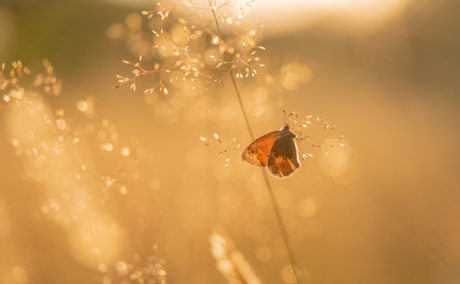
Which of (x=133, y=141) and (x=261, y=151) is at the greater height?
(x=133, y=141)

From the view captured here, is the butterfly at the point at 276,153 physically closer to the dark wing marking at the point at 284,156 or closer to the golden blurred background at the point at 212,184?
the dark wing marking at the point at 284,156

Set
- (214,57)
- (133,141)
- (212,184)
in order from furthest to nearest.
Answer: (212,184) → (133,141) → (214,57)

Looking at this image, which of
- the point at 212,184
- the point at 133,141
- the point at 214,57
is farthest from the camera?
the point at 212,184

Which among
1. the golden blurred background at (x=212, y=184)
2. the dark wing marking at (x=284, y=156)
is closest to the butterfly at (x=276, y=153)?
the dark wing marking at (x=284, y=156)

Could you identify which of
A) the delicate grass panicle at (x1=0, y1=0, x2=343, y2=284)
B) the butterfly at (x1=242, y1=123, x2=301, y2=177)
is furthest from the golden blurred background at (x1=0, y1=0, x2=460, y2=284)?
the butterfly at (x1=242, y1=123, x2=301, y2=177)

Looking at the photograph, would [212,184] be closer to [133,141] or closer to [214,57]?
[133,141]

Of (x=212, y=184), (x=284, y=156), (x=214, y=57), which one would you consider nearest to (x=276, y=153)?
(x=284, y=156)

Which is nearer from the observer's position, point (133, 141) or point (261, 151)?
point (261, 151)

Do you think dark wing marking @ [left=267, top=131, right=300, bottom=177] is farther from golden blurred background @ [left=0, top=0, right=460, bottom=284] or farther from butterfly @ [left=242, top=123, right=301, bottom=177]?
golden blurred background @ [left=0, top=0, right=460, bottom=284]
